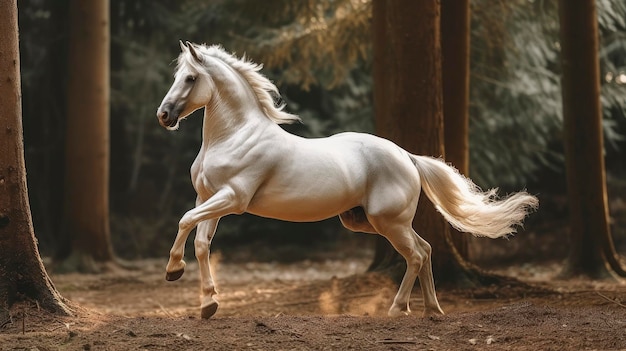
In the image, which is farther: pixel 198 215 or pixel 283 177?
pixel 283 177

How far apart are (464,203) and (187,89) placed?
2757 mm

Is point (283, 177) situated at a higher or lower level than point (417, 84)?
lower

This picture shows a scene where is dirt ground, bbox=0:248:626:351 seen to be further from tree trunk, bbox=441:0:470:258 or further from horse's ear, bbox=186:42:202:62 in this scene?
tree trunk, bbox=441:0:470:258

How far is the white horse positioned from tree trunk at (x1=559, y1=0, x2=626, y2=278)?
17.2ft

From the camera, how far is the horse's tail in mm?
8141

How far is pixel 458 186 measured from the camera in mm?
8148

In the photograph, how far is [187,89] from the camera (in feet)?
24.1

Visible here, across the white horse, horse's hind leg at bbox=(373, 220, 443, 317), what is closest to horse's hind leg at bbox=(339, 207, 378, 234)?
the white horse

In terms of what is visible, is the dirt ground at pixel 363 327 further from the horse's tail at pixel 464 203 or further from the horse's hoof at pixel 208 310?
the horse's tail at pixel 464 203

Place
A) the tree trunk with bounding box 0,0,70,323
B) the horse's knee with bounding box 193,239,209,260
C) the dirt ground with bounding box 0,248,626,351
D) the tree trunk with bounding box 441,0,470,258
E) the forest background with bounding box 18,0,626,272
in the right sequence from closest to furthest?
1. the dirt ground with bounding box 0,248,626,351
2. the tree trunk with bounding box 0,0,70,323
3. the horse's knee with bounding box 193,239,209,260
4. the tree trunk with bounding box 441,0,470,258
5. the forest background with bounding box 18,0,626,272

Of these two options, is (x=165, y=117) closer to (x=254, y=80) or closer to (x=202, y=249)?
(x=254, y=80)

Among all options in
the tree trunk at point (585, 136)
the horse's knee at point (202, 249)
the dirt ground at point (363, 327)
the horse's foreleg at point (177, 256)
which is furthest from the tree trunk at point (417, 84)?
the horse's foreleg at point (177, 256)

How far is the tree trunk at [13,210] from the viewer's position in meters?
6.93

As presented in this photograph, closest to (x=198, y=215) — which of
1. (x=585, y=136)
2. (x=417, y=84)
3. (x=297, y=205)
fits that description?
(x=297, y=205)
